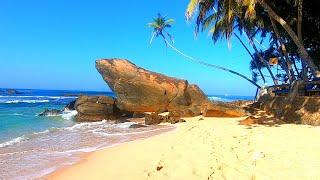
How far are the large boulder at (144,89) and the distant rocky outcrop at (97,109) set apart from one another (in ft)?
2.62

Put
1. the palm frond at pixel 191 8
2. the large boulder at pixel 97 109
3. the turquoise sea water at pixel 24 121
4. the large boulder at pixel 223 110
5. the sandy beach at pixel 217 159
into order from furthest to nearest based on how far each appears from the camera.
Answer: the large boulder at pixel 97 109 < the large boulder at pixel 223 110 < the turquoise sea water at pixel 24 121 < the palm frond at pixel 191 8 < the sandy beach at pixel 217 159

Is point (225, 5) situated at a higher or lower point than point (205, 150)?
higher

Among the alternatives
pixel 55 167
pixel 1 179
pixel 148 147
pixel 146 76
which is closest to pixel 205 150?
pixel 148 147

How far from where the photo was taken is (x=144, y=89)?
25406mm

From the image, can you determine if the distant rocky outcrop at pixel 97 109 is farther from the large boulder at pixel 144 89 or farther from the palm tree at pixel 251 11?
the palm tree at pixel 251 11

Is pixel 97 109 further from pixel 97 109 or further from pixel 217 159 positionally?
pixel 217 159

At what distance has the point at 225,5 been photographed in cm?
1705

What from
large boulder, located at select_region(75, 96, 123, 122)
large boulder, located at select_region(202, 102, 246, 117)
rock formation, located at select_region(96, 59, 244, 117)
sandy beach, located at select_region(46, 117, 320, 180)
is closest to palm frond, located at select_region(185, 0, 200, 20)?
large boulder, located at select_region(202, 102, 246, 117)

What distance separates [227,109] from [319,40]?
578cm

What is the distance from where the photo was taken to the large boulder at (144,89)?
25.5m

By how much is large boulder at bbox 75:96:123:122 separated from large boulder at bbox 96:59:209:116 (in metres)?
0.80

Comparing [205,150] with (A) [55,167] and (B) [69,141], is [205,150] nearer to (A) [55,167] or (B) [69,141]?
(A) [55,167]

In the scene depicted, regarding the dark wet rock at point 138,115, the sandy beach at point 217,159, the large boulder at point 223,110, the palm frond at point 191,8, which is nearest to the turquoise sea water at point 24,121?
the dark wet rock at point 138,115

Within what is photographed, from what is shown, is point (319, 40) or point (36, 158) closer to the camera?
point (36, 158)
